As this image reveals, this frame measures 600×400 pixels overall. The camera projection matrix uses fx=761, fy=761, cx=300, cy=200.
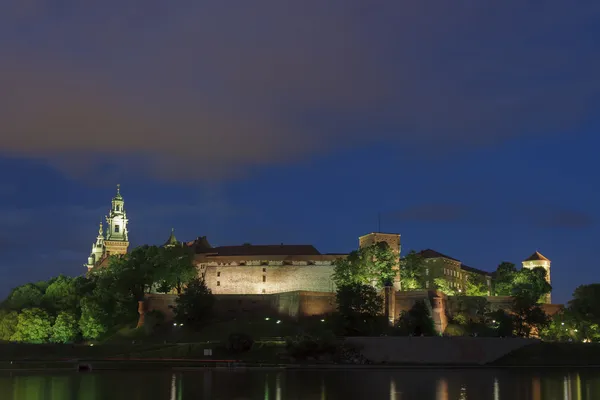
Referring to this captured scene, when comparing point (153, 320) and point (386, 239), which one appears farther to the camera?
point (386, 239)

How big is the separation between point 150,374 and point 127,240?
275ft

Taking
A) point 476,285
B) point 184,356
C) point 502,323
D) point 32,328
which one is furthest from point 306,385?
point 476,285

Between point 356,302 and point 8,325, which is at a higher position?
point 356,302

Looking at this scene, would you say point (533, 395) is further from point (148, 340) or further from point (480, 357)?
point (148, 340)

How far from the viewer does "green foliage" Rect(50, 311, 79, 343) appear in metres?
78.9

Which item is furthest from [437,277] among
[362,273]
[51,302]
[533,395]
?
[533,395]

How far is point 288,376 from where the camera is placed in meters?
52.8

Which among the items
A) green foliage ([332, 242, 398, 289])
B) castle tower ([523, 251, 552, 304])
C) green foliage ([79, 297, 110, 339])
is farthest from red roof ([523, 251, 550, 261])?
green foliage ([79, 297, 110, 339])

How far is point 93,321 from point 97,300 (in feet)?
11.8

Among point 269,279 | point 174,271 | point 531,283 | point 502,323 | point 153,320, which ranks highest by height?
point 174,271

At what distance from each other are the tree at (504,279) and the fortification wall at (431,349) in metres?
27.7

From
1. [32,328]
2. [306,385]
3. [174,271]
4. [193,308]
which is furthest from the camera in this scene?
[174,271]

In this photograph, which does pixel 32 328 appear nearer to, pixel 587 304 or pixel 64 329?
pixel 64 329

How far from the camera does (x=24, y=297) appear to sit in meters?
91.2
